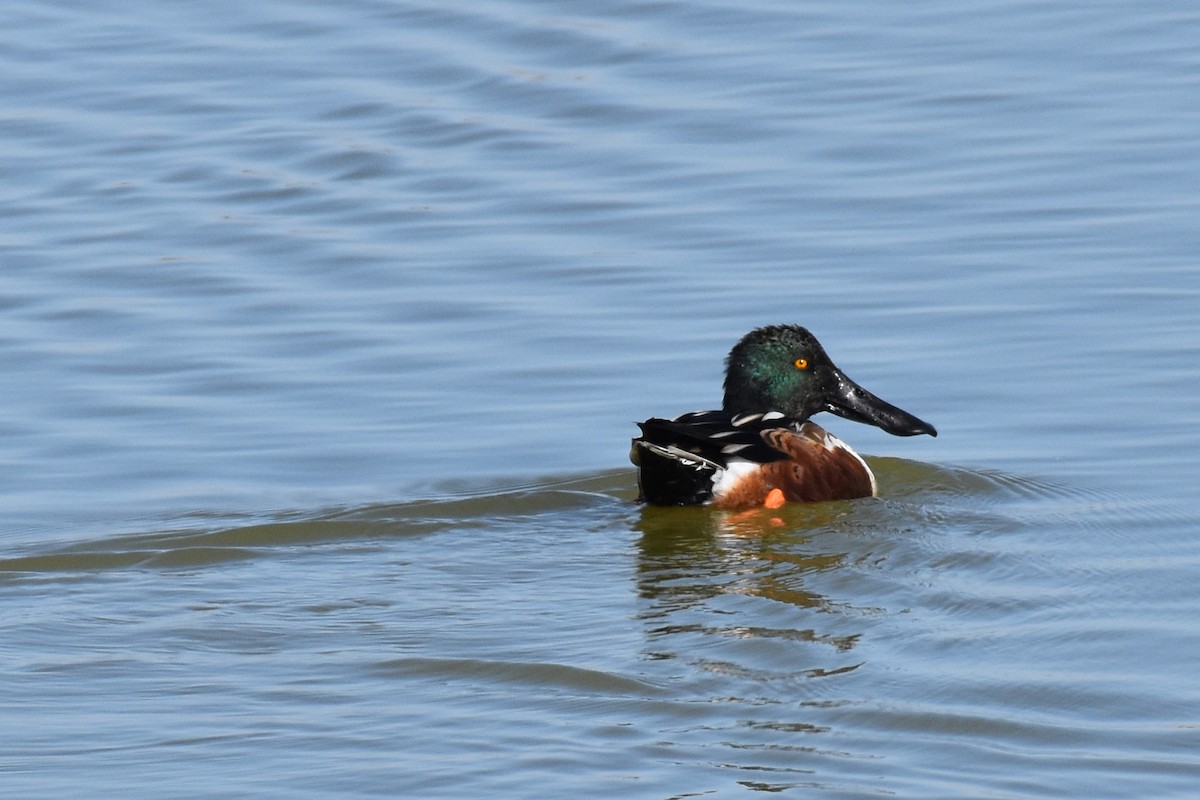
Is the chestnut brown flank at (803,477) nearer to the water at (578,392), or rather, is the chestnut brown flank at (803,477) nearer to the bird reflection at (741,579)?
the bird reflection at (741,579)

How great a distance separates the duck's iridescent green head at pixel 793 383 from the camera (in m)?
10.4

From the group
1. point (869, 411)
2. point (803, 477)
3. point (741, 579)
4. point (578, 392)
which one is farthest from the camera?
point (578, 392)

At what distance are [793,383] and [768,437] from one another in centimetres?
67

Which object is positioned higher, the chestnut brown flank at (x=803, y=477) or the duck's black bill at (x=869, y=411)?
the duck's black bill at (x=869, y=411)

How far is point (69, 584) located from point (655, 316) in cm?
499

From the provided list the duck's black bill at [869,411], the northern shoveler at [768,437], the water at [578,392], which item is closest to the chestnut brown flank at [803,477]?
the northern shoveler at [768,437]

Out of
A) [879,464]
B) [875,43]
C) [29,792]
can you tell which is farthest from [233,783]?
[875,43]

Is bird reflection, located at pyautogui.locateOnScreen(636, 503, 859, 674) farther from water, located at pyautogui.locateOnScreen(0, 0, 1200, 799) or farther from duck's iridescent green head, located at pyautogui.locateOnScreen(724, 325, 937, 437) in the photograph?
duck's iridescent green head, located at pyautogui.locateOnScreen(724, 325, 937, 437)

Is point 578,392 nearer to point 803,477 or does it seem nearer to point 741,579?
point 803,477

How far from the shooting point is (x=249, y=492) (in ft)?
32.7

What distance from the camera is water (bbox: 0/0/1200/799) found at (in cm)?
658

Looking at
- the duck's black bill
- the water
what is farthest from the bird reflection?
the duck's black bill

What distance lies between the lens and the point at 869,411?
34.4 ft

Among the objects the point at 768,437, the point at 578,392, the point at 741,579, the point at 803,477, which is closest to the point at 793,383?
the point at 768,437
